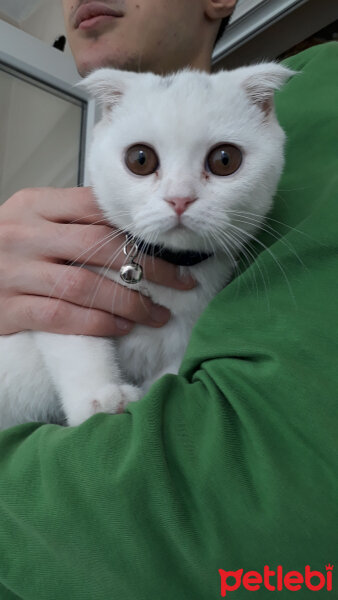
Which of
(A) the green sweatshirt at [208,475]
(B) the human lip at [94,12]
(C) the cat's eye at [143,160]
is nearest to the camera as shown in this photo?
(A) the green sweatshirt at [208,475]

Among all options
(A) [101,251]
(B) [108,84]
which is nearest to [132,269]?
(A) [101,251]

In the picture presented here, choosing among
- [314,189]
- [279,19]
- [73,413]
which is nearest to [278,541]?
[73,413]

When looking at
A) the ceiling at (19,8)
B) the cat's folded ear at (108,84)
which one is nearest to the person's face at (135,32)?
the cat's folded ear at (108,84)

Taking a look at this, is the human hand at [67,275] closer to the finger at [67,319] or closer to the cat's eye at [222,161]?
the finger at [67,319]

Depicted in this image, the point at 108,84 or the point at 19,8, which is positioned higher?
the point at 19,8

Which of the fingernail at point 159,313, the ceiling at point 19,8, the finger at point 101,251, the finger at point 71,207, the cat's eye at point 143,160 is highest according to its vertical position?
the ceiling at point 19,8

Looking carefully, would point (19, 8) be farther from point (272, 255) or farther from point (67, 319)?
point (272, 255)

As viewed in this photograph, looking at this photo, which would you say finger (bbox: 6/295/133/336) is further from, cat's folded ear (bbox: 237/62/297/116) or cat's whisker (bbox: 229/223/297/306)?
cat's folded ear (bbox: 237/62/297/116)
